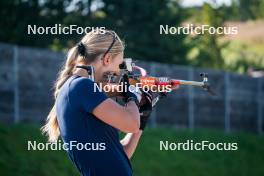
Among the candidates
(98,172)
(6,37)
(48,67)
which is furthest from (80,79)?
(6,37)

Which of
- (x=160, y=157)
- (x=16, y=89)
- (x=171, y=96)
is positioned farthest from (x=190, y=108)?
(x=16, y=89)

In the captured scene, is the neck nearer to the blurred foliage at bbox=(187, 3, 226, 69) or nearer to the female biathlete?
the female biathlete

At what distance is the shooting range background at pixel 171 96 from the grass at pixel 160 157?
0.53 m

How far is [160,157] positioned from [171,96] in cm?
241

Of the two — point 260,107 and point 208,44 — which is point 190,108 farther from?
point 208,44

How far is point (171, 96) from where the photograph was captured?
16.0 metres

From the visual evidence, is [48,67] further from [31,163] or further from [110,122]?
[110,122]

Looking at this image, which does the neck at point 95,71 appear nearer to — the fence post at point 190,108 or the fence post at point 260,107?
the fence post at point 190,108

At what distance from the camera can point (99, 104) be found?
4.39m

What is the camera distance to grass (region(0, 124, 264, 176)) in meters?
10.5

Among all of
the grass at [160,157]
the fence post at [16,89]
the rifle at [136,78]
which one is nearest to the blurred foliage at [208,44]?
the grass at [160,157]

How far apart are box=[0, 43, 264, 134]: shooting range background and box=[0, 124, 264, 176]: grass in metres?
0.53

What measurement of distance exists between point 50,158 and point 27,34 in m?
6.64

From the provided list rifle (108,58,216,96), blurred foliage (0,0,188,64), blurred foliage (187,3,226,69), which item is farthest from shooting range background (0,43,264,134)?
rifle (108,58,216,96)
